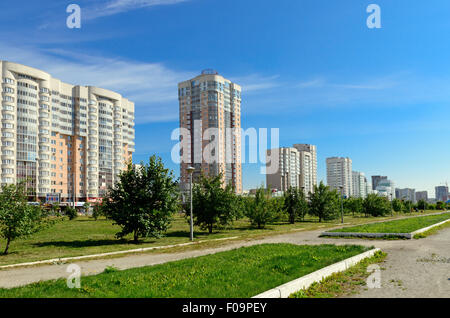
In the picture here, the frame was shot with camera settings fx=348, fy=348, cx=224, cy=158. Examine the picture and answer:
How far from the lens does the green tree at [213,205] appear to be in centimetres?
2933

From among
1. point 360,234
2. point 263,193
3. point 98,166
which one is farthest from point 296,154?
point 360,234

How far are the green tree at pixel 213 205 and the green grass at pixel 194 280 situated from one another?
1685cm

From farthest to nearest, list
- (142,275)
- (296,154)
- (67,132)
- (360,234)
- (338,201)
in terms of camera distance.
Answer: (296,154) < (67,132) < (338,201) < (360,234) < (142,275)

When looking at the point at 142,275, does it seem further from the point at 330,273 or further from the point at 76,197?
the point at 76,197

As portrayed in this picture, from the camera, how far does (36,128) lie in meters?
83.4

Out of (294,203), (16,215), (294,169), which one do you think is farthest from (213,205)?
(294,169)

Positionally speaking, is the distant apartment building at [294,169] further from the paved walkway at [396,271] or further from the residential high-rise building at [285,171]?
the paved walkway at [396,271]

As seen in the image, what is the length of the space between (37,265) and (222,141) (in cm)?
10954

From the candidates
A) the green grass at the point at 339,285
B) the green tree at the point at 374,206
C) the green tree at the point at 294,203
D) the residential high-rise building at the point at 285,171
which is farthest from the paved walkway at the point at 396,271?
the residential high-rise building at the point at 285,171

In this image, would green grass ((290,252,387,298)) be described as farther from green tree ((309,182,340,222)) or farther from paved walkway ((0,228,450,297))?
green tree ((309,182,340,222))

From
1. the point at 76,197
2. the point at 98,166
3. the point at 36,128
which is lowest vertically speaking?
the point at 76,197

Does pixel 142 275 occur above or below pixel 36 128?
below

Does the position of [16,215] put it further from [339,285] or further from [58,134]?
[58,134]

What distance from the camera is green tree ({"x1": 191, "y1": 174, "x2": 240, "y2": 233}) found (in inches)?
1155
